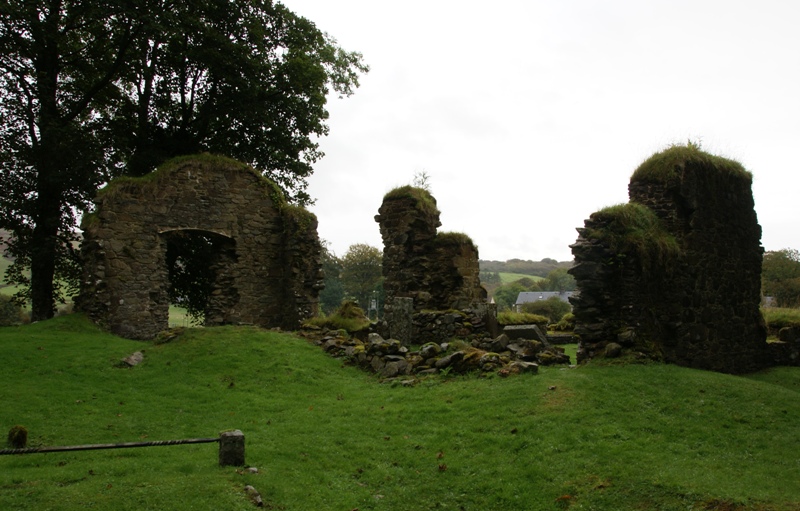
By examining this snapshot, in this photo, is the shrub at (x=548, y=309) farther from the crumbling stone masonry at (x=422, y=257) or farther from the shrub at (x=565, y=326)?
the crumbling stone masonry at (x=422, y=257)

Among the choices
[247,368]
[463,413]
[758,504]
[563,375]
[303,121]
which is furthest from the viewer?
[303,121]

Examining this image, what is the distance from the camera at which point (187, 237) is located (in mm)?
23500

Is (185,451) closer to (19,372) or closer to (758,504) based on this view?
(19,372)

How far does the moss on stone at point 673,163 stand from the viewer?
45.1 ft

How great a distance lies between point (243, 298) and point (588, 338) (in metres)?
11.4

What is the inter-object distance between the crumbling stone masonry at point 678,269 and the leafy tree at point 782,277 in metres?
16.8

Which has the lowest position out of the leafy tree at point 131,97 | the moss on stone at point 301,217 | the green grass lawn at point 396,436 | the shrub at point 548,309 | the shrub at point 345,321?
the green grass lawn at point 396,436

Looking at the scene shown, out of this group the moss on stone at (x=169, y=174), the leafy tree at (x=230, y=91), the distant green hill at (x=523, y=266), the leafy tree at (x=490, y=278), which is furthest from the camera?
the distant green hill at (x=523, y=266)

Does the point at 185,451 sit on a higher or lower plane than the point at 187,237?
lower

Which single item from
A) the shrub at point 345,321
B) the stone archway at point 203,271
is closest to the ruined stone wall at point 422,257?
the shrub at point 345,321

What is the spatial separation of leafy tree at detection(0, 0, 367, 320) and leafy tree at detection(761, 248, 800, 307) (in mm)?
23730

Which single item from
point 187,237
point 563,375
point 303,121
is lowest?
point 563,375

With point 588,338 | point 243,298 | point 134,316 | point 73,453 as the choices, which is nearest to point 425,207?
point 243,298

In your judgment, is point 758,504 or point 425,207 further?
point 425,207
